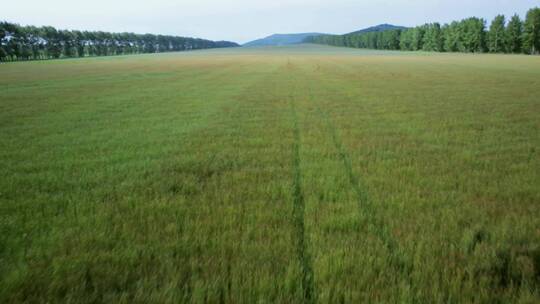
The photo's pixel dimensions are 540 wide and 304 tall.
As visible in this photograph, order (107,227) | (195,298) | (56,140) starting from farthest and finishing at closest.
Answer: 1. (56,140)
2. (107,227)
3. (195,298)

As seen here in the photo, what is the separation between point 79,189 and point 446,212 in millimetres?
5973

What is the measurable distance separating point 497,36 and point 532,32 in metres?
11.3

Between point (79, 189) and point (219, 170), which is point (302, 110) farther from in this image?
point (79, 189)

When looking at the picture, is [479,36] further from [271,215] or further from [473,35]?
[271,215]

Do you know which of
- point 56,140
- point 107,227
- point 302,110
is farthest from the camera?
point 302,110

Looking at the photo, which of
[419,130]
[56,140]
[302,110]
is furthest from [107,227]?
[302,110]

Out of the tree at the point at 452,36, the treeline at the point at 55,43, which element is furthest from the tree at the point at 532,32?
the treeline at the point at 55,43

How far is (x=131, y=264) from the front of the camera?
408 cm

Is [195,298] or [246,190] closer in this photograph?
[195,298]

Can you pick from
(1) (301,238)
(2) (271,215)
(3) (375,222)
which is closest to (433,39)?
(3) (375,222)

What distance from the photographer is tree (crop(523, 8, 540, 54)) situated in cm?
9503

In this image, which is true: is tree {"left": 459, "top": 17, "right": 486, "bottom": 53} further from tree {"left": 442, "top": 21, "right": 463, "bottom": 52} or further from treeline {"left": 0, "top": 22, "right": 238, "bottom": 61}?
treeline {"left": 0, "top": 22, "right": 238, "bottom": 61}

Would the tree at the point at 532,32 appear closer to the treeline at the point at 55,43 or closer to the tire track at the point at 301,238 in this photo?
the tire track at the point at 301,238

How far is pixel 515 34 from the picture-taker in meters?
102
